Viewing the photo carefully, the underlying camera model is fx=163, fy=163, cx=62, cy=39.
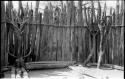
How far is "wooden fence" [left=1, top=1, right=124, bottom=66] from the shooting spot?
744cm

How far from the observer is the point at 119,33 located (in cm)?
755

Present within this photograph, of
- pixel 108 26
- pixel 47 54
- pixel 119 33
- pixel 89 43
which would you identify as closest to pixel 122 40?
pixel 119 33

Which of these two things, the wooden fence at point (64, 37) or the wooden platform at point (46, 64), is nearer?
the wooden platform at point (46, 64)

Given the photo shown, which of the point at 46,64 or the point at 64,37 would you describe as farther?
the point at 64,37

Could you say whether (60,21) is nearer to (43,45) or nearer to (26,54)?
(43,45)

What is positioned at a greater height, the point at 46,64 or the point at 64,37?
the point at 64,37

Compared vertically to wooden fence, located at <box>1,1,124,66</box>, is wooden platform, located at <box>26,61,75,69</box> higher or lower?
lower

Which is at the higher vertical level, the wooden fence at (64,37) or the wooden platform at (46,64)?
the wooden fence at (64,37)

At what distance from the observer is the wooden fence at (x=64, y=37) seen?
293 inches

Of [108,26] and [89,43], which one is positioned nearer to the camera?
[108,26]

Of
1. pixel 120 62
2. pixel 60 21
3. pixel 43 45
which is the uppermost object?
pixel 60 21

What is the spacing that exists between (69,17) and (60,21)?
477 millimetres

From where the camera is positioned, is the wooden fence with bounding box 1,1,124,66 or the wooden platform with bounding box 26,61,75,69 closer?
the wooden platform with bounding box 26,61,75,69

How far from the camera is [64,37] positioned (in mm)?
7906
